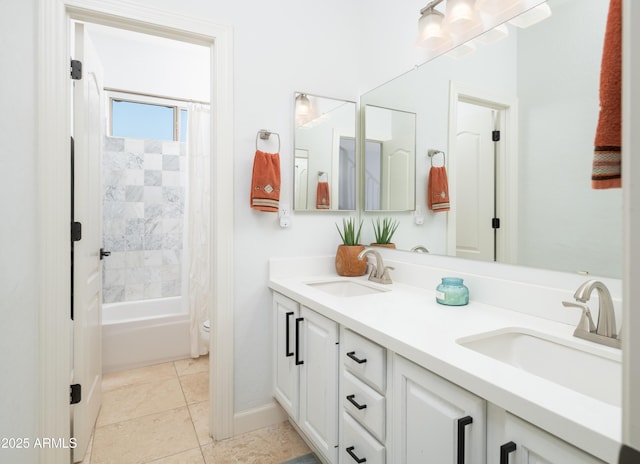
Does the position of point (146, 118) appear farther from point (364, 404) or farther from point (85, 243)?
point (364, 404)

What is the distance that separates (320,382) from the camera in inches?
55.3

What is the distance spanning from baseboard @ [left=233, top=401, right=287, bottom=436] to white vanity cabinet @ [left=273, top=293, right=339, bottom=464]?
0.12 metres

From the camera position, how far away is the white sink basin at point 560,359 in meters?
0.86

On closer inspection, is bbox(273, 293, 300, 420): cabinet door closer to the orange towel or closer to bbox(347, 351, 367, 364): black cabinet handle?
bbox(347, 351, 367, 364): black cabinet handle

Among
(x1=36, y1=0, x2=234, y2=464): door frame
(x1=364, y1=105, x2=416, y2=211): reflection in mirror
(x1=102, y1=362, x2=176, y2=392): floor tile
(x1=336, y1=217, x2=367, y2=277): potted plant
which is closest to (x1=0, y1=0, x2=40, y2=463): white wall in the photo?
(x1=36, y1=0, x2=234, y2=464): door frame

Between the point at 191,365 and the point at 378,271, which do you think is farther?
the point at 191,365

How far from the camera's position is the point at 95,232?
1865mm

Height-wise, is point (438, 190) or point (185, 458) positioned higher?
point (438, 190)

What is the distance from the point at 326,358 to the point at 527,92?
4.02 feet

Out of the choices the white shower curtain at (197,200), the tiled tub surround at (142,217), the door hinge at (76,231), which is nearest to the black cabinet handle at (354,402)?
the door hinge at (76,231)

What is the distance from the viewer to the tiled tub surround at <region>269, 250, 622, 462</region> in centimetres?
61

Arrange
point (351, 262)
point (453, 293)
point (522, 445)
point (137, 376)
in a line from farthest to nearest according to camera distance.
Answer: point (137, 376), point (351, 262), point (453, 293), point (522, 445)

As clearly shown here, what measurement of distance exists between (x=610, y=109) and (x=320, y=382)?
4.14ft

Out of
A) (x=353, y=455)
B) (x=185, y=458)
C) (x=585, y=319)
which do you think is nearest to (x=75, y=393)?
(x=185, y=458)
